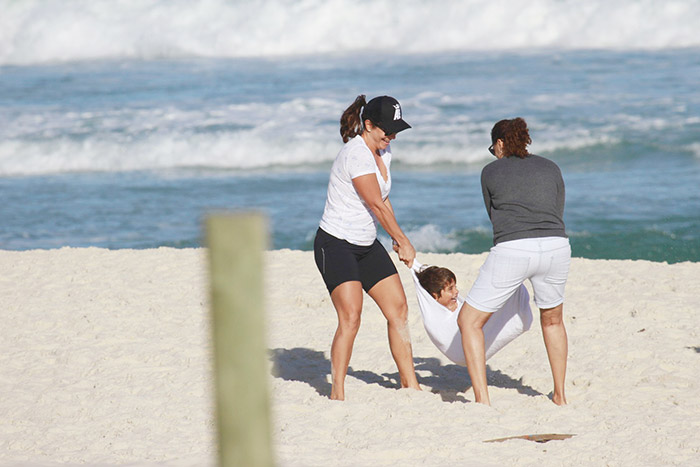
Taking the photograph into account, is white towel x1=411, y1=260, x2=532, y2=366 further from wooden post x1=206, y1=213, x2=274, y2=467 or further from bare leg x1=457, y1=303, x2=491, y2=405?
wooden post x1=206, y1=213, x2=274, y2=467

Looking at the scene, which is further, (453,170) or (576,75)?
(576,75)

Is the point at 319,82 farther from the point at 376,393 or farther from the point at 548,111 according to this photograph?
the point at 376,393

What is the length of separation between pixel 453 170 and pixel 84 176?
24.7 feet

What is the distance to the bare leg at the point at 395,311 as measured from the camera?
494cm

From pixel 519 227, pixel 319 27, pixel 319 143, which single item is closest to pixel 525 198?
pixel 519 227

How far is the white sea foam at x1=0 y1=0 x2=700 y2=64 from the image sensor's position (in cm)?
3003

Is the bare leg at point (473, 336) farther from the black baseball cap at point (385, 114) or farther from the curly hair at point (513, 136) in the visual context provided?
the black baseball cap at point (385, 114)

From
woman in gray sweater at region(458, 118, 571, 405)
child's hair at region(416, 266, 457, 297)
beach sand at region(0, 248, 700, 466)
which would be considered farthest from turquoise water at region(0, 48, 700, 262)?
woman in gray sweater at region(458, 118, 571, 405)

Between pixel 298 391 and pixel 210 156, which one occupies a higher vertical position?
pixel 210 156

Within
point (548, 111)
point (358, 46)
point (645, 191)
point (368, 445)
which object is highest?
point (358, 46)

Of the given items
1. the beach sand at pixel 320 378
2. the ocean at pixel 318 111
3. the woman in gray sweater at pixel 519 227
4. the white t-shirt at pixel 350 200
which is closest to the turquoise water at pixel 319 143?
the ocean at pixel 318 111

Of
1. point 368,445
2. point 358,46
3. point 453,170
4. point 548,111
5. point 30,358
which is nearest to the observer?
point 368,445

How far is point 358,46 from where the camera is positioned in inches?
1246

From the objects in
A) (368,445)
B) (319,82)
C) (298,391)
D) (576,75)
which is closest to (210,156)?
(319,82)
